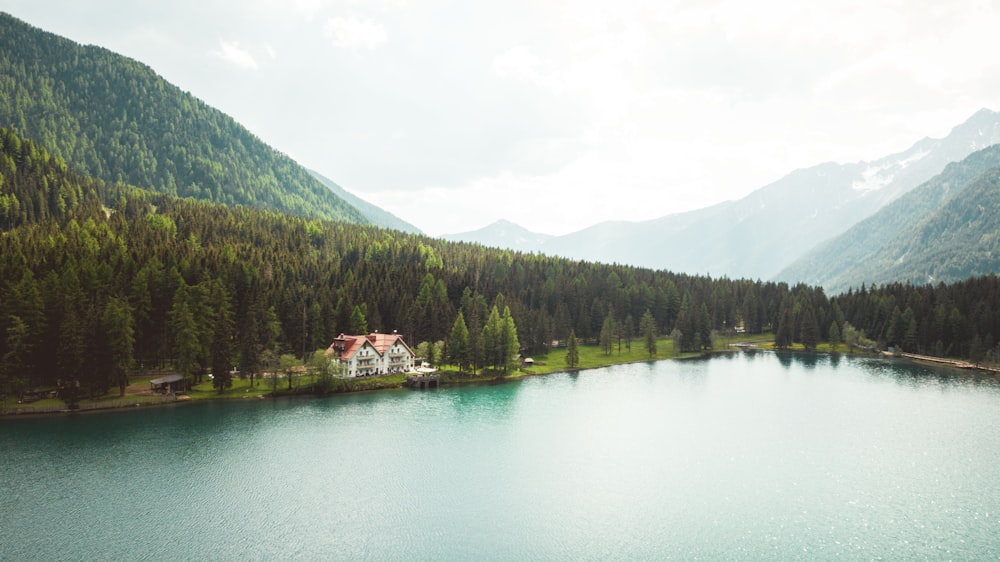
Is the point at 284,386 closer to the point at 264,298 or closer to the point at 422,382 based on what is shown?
the point at 264,298

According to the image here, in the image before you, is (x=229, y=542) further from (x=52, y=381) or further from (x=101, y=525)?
(x=52, y=381)

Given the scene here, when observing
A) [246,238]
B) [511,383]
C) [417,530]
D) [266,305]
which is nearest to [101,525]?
[417,530]

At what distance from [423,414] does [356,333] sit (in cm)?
3762

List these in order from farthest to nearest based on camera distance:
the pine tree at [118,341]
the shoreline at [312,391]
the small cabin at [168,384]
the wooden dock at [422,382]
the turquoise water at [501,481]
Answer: the wooden dock at [422,382]
the small cabin at [168,384]
the pine tree at [118,341]
the shoreline at [312,391]
the turquoise water at [501,481]

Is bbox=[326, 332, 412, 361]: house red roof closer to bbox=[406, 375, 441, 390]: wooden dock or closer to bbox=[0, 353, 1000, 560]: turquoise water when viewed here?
bbox=[406, 375, 441, 390]: wooden dock

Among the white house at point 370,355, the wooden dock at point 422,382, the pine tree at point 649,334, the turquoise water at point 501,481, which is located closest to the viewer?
the turquoise water at point 501,481

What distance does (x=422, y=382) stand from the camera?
100 metres

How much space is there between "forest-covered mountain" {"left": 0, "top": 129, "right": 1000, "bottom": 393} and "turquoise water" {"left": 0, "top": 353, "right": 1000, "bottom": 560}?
39.8 feet

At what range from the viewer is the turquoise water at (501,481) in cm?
4188

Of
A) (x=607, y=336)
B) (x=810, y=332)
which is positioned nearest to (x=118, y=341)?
(x=607, y=336)

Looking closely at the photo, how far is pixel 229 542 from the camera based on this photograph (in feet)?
134

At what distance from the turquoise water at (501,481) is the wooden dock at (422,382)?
811 cm

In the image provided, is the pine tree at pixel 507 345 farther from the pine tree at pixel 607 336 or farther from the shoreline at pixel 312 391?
the pine tree at pixel 607 336

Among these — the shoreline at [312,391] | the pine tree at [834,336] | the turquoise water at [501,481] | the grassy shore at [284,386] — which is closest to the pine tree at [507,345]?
the grassy shore at [284,386]
